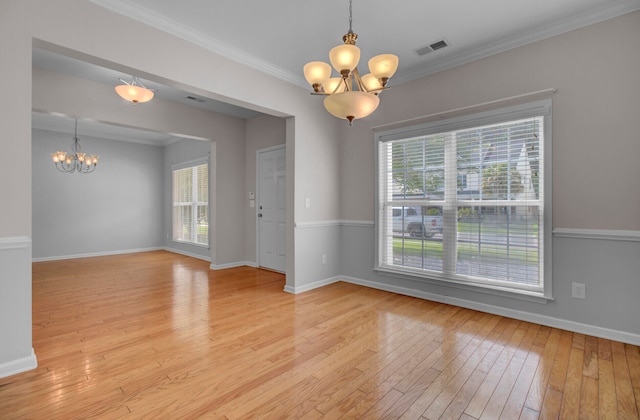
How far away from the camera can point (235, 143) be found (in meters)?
5.79

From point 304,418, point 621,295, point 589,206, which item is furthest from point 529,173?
point 304,418

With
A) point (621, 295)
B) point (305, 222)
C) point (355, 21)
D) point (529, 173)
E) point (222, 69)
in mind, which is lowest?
point (621, 295)

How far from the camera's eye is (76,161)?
22.1ft

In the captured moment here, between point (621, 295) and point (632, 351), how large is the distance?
0.44 meters

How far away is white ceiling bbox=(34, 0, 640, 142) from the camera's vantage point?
2.54m

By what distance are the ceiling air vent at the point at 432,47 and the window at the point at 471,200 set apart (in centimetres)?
77

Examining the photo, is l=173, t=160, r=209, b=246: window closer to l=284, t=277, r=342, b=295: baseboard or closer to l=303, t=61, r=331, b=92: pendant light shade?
l=284, t=277, r=342, b=295: baseboard

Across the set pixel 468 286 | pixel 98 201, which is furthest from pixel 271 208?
pixel 98 201

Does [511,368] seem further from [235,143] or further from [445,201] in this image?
[235,143]

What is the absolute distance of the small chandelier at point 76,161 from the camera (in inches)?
253

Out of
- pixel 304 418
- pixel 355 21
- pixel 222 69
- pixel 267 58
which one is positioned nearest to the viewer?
pixel 304 418

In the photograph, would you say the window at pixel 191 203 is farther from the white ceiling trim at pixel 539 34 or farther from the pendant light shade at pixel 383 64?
the pendant light shade at pixel 383 64

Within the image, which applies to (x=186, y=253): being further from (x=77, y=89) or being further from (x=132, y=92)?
(x=132, y=92)

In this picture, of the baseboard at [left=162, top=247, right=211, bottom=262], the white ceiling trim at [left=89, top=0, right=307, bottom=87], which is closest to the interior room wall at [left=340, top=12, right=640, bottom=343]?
the white ceiling trim at [left=89, top=0, right=307, bottom=87]
